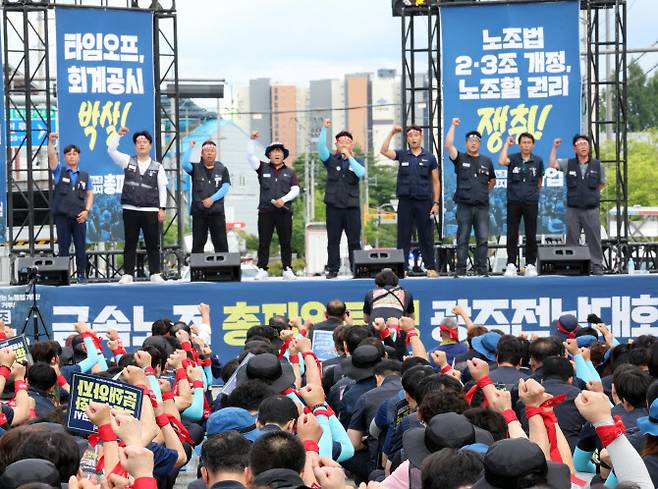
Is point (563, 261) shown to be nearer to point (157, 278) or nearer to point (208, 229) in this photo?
point (208, 229)

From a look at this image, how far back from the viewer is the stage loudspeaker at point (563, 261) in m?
14.4

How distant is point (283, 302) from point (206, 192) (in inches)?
71.3

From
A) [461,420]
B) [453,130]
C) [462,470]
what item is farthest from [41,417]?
[453,130]

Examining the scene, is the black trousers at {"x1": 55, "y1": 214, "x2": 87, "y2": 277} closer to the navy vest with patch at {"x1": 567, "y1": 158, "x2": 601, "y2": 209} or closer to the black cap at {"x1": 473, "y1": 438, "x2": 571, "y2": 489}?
the navy vest with patch at {"x1": 567, "y1": 158, "x2": 601, "y2": 209}

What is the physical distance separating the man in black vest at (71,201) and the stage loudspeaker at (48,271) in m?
0.60

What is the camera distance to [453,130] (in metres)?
15.1

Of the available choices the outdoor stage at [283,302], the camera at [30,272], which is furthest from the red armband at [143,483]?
the camera at [30,272]

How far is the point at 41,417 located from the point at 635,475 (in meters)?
3.09

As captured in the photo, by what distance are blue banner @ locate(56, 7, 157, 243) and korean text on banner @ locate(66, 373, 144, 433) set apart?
11.1m

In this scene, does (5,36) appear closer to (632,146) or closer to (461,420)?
(461,420)

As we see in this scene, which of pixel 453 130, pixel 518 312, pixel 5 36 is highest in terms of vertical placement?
pixel 5 36

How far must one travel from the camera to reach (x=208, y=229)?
15414mm

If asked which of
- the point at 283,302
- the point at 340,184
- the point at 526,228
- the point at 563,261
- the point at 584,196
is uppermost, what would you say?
the point at 340,184

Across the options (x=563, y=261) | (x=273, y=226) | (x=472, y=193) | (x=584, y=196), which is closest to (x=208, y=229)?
(x=273, y=226)
